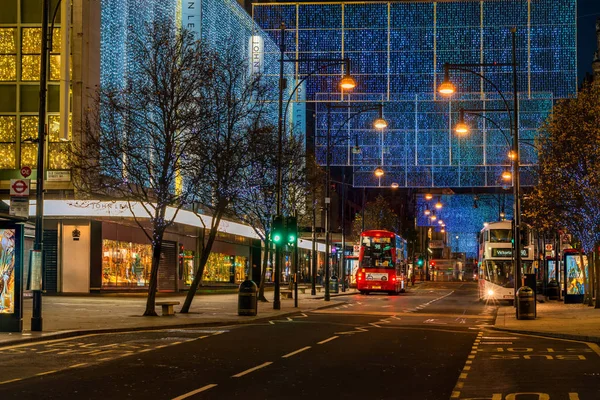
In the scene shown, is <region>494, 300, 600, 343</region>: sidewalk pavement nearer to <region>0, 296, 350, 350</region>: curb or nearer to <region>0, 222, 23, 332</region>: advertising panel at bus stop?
<region>0, 296, 350, 350</region>: curb

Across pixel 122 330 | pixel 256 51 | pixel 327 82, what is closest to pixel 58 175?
pixel 122 330

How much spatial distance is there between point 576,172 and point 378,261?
78.0ft

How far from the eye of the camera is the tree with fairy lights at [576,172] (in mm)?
40281

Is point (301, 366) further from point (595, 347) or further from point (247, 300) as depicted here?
point (247, 300)

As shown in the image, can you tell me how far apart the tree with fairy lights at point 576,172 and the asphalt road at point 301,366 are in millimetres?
14634

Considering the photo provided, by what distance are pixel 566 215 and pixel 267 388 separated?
31127mm

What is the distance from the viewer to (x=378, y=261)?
63906 millimetres

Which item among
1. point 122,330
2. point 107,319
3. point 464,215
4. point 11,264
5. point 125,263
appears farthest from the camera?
point 464,215

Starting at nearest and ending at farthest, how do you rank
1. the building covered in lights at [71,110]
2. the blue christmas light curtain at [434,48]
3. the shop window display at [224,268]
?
the building covered in lights at [71,110] → the blue christmas light curtain at [434,48] → the shop window display at [224,268]

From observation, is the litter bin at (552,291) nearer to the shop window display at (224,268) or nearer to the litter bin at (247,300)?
the shop window display at (224,268)

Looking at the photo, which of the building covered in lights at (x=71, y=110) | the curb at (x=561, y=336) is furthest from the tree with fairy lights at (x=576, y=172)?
the building covered in lights at (x=71, y=110)

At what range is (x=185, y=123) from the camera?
109ft

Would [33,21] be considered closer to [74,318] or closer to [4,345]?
[74,318]

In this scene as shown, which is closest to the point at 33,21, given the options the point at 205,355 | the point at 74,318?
the point at 74,318
